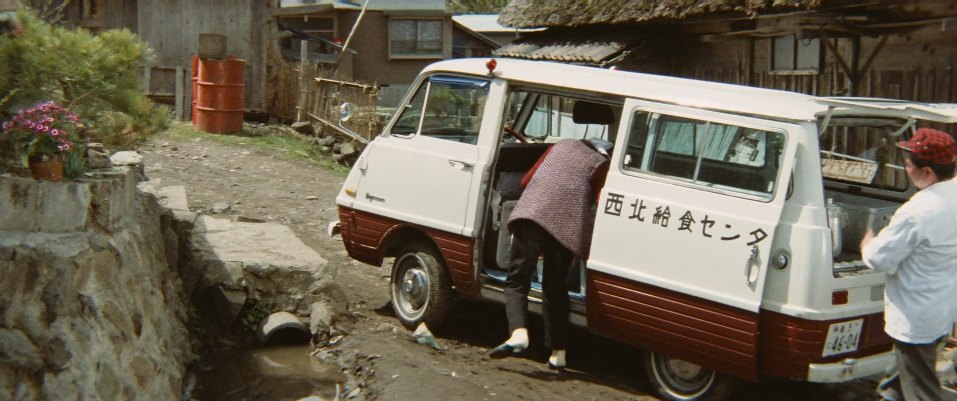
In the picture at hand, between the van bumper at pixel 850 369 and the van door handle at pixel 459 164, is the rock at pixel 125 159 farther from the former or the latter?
the van bumper at pixel 850 369

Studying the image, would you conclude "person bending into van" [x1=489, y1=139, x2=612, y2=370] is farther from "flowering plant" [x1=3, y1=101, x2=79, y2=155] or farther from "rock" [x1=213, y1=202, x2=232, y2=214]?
"rock" [x1=213, y1=202, x2=232, y2=214]

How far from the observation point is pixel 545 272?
664 cm

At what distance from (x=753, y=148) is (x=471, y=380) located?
235 cm

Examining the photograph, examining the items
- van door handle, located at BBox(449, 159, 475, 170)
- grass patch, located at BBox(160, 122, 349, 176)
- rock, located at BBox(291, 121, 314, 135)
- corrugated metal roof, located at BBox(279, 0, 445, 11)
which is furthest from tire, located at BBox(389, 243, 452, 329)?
corrugated metal roof, located at BBox(279, 0, 445, 11)

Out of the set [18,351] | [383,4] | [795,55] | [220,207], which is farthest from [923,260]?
[383,4]

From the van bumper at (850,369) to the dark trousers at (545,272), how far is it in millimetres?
1773

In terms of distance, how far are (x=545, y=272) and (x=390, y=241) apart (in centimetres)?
165

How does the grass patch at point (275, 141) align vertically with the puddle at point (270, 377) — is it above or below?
above

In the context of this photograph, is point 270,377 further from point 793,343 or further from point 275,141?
point 275,141

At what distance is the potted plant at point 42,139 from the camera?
5.27 meters

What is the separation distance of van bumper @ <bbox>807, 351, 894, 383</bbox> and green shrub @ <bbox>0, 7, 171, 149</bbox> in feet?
14.3

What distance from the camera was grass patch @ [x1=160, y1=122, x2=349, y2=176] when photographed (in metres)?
16.2

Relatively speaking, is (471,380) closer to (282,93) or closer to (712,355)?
(712,355)

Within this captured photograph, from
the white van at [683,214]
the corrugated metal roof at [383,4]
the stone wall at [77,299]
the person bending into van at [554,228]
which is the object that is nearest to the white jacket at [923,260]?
the white van at [683,214]
